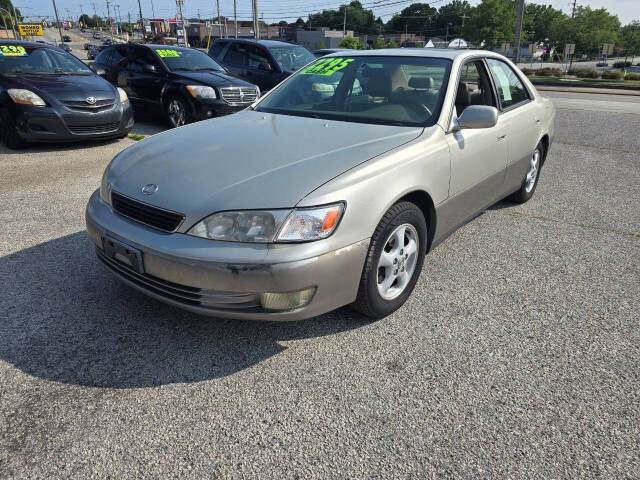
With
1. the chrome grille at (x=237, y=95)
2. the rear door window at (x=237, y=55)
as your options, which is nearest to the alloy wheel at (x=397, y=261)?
the chrome grille at (x=237, y=95)

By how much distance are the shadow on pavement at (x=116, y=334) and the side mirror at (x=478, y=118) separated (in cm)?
147

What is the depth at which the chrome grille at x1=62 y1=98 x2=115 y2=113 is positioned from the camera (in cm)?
674

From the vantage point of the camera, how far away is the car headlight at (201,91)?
826 cm

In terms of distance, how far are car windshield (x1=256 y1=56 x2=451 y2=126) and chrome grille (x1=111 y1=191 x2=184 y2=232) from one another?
151 cm

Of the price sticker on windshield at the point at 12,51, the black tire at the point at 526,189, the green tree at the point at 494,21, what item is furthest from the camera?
the green tree at the point at 494,21

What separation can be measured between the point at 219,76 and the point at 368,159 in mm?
7050

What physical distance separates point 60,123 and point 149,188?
16.4 feet

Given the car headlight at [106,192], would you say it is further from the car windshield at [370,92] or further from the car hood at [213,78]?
the car hood at [213,78]

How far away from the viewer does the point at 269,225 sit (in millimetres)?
2328

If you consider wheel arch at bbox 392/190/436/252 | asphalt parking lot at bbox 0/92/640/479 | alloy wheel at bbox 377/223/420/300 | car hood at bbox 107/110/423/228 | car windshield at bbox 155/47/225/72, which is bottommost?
asphalt parking lot at bbox 0/92/640/479

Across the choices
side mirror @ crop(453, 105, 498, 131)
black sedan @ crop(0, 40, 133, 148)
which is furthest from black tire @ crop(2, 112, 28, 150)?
side mirror @ crop(453, 105, 498, 131)

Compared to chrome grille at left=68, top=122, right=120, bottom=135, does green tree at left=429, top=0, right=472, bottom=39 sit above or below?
above

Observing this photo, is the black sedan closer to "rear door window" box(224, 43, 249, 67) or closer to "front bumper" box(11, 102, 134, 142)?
"front bumper" box(11, 102, 134, 142)

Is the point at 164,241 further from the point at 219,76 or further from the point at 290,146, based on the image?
the point at 219,76
